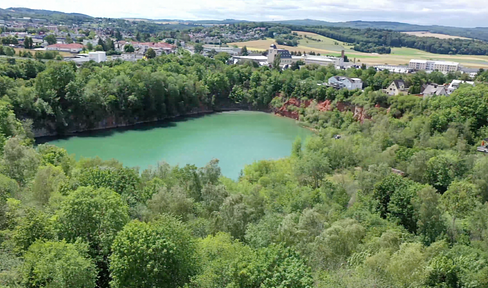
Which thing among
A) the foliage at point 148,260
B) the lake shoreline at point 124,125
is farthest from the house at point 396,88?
the foliage at point 148,260

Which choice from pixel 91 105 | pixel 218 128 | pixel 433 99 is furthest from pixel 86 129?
pixel 433 99

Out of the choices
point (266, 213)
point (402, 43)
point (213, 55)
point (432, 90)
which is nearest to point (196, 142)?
point (266, 213)

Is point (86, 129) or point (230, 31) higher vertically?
point (230, 31)

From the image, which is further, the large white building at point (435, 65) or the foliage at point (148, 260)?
the large white building at point (435, 65)

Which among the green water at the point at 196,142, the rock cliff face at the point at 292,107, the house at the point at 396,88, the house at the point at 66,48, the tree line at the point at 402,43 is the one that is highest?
the tree line at the point at 402,43

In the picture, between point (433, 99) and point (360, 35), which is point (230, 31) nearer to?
point (360, 35)

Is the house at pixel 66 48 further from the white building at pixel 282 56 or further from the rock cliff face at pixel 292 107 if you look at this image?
the rock cliff face at pixel 292 107
